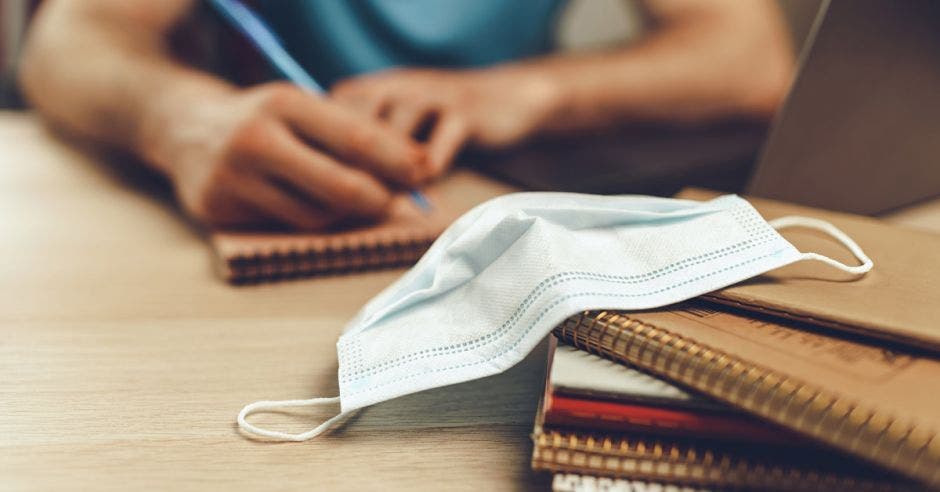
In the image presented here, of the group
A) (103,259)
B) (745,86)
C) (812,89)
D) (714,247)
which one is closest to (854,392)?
(714,247)

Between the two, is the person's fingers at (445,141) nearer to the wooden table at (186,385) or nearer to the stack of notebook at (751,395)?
the wooden table at (186,385)

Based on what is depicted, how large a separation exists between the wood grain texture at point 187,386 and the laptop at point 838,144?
24 cm

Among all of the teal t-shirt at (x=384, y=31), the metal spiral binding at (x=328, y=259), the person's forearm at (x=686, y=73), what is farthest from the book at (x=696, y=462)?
the teal t-shirt at (x=384, y=31)

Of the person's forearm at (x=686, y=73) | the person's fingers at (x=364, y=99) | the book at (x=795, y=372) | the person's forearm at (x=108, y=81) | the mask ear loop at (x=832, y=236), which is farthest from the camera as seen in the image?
the person's forearm at (x=686, y=73)

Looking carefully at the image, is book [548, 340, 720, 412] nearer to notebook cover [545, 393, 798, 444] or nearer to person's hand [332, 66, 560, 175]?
notebook cover [545, 393, 798, 444]

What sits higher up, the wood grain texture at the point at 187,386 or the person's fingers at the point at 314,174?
the person's fingers at the point at 314,174

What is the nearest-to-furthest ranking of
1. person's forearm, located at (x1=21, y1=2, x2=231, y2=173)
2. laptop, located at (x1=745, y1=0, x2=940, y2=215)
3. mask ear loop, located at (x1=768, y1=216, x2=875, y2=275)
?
mask ear loop, located at (x1=768, y1=216, x2=875, y2=275), laptop, located at (x1=745, y1=0, x2=940, y2=215), person's forearm, located at (x1=21, y1=2, x2=231, y2=173)

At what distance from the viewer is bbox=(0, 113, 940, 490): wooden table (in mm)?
347

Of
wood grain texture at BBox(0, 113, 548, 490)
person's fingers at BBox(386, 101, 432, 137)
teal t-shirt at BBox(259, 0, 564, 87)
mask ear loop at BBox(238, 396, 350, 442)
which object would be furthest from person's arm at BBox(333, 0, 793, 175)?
mask ear loop at BBox(238, 396, 350, 442)

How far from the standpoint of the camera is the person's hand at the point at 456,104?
75 centimetres

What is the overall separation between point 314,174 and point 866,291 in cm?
38

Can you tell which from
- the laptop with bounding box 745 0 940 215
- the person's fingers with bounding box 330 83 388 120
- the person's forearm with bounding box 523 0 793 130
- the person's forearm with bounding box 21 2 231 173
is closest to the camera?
the laptop with bounding box 745 0 940 215

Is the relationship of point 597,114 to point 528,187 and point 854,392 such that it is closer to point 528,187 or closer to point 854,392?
point 528,187

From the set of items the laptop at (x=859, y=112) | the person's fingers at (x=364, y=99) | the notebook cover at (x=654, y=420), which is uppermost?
the laptop at (x=859, y=112)
